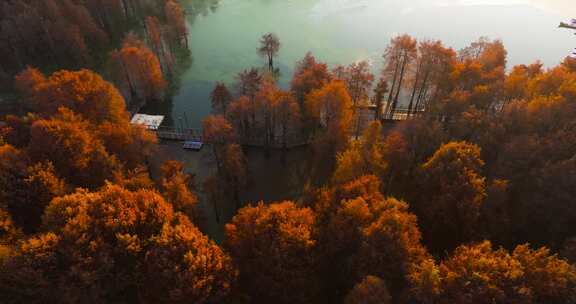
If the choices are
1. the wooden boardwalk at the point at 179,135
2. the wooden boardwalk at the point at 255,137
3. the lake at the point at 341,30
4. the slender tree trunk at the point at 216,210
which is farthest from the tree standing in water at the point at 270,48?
the slender tree trunk at the point at 216,210

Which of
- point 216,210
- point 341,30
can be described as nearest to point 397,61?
point 341,30

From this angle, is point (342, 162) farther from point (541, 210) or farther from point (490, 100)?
point (490, 100)

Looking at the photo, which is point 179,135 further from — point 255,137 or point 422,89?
point 422,89

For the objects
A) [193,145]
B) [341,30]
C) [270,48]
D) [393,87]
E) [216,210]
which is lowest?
[216,210]

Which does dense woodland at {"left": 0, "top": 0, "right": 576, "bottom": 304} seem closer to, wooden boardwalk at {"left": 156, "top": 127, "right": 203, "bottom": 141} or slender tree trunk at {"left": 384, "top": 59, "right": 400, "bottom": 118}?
slender tree trunk at {"left": 384, "top": 59, "right": 400, "bottom": 118}

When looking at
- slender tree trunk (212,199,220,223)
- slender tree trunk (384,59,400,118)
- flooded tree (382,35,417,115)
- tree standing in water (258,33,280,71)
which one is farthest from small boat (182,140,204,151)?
flooded tree (382,35,417,115)
